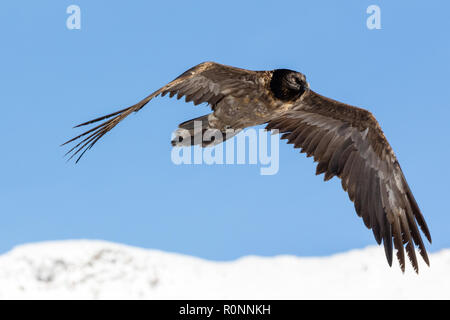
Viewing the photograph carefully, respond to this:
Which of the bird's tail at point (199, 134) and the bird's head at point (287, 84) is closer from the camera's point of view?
the bird's head at point (287, 84)

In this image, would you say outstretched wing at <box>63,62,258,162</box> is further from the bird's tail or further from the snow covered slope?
the snow covered slope

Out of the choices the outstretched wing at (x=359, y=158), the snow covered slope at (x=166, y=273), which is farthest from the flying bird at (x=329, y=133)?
the snow covered slope at (x=166, y=273)

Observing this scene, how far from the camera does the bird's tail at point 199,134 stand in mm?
9469

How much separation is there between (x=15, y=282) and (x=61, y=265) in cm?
257

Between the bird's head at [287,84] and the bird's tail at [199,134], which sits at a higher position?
the bird's head at [287,84]

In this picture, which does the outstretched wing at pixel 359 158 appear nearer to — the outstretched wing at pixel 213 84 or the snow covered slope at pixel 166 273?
the outstretched wing at pixel 213 84

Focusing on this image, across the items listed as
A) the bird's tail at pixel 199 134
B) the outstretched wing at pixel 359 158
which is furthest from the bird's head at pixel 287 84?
the bird's tail at pixel 199 134

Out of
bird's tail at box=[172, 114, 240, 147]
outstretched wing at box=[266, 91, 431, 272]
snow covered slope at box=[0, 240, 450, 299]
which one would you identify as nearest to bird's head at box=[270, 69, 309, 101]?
outstretched wing at box=[266, 91, 431, 272]

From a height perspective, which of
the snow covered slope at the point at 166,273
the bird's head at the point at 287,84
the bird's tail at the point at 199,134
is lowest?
the snow covered slope at the point at 166,273

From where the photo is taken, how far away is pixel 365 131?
10445mm

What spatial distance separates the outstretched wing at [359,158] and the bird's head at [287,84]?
0.72m

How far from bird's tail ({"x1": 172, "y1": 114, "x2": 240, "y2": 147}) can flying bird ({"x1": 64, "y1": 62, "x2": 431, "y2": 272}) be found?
0.02 m
